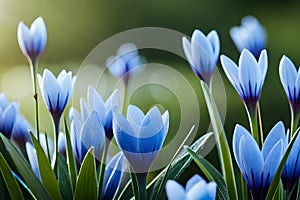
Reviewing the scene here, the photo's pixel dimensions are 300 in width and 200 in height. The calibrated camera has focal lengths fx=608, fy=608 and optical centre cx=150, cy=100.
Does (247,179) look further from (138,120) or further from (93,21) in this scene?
(93,21)

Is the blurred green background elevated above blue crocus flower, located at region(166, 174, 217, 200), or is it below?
above

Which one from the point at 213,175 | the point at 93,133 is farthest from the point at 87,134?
the point at 213,175

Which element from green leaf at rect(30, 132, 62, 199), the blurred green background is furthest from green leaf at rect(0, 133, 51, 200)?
the blurred green background

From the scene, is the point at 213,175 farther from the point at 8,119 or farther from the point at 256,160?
the point at 8,119

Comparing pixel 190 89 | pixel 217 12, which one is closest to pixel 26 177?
pixel 190 89

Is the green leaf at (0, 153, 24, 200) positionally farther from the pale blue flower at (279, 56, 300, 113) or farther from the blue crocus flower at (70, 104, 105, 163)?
the pale blue flower at (279, 56, 300, 113)
